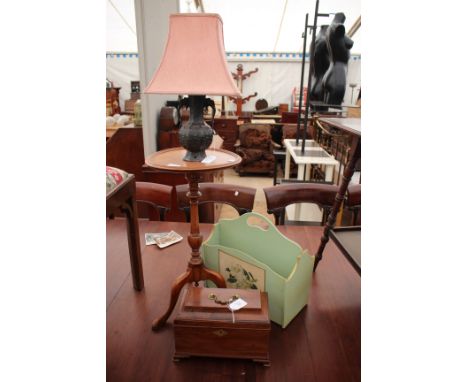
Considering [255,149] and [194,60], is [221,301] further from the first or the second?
[255,149]

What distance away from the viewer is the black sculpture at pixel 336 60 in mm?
2127

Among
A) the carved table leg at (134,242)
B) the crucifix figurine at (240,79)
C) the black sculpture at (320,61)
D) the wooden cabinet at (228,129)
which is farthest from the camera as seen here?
the crucifix figurine at (240,79)

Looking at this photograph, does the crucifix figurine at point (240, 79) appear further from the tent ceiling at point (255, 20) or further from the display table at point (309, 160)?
the display table at point (309, 160)

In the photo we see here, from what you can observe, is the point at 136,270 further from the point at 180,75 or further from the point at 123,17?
the point at 123,17

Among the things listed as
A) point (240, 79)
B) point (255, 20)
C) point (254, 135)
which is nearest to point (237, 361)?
point (254, 135)

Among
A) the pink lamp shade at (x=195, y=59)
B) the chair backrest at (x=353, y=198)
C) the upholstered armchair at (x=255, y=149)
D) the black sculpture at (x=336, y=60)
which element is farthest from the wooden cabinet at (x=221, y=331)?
the upholstered armchair at (x=255, y=149)

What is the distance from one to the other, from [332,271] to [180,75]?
89cm

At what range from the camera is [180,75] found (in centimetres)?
68

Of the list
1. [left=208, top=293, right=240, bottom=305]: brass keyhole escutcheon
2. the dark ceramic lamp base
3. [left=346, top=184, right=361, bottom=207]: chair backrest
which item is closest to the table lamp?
the dark ceramic lamp base

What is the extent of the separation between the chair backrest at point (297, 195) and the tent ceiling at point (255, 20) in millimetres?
2298

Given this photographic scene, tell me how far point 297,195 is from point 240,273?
0.71 meters

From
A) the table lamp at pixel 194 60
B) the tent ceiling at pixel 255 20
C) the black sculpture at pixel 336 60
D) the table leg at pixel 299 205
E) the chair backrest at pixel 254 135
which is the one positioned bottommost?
the table leg at pixel 299 205

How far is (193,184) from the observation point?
0.80m
